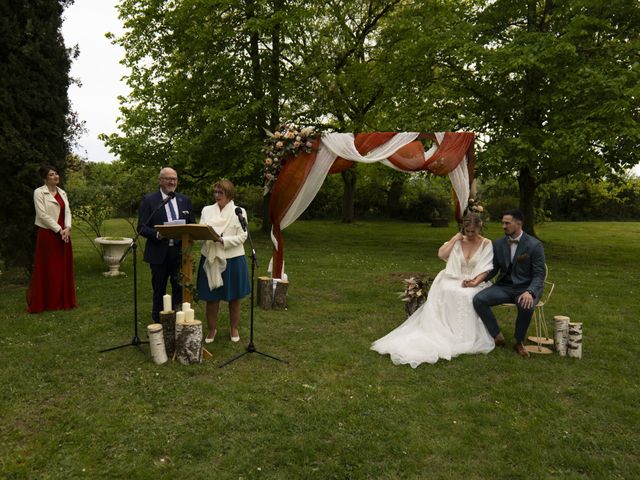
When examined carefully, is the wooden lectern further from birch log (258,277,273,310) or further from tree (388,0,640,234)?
tree (388,0,640,234)

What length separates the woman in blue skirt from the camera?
5035 millimetres

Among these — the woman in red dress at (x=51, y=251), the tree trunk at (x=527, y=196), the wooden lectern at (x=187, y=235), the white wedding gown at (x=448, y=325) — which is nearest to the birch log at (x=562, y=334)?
the white wedding gown at (x=448, y=325)

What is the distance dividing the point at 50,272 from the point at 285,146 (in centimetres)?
397

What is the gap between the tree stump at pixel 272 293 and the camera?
7.17m

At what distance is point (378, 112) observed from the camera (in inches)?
613

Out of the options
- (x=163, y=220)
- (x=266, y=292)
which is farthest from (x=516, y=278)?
(x=163, y=220)

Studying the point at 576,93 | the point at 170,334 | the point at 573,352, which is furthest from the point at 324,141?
the point at 576,93

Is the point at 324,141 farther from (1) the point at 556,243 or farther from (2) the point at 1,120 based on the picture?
(1) the point at 556,243

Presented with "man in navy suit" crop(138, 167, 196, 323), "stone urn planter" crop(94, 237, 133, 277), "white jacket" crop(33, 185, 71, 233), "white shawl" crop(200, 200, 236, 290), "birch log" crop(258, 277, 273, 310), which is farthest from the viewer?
"stone urn planter" crop(94, 237, 133, 277)

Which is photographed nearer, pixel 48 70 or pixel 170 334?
pixel 170 334

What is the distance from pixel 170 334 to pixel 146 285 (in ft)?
13.5

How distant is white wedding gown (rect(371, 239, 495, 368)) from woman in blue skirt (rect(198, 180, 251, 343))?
1.78 metres

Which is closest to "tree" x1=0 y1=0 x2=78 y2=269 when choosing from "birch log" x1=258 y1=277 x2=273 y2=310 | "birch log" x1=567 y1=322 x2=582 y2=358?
"birch log" x1=258 y1=277 x2=273 y2=310

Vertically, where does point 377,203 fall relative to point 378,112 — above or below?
below
